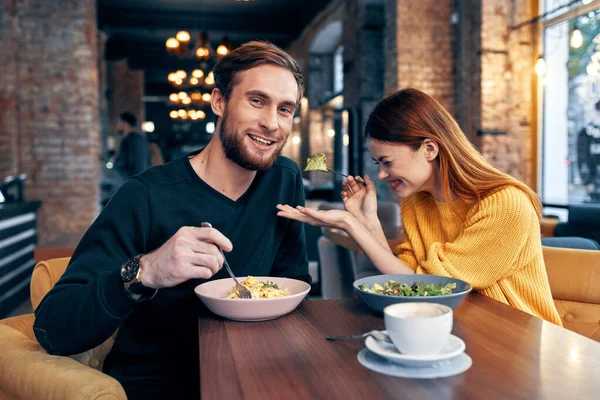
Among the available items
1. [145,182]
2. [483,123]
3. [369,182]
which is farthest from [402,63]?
[145,182]

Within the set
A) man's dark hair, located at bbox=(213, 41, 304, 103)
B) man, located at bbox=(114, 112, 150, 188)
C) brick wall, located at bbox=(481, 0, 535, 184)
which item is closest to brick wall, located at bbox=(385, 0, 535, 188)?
brick wall, located at bbox=(481, 0, 535, 184)

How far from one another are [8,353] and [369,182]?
1184 millimetres

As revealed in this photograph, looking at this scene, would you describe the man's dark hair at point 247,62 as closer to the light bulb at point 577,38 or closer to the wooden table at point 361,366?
the wooden table at point 361,366

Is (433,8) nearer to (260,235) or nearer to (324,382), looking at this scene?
(260,235)

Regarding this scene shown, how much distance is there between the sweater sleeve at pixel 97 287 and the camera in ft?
3.88

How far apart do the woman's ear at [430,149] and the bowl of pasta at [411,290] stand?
17.1 inches

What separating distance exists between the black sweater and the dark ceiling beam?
9.62 metres

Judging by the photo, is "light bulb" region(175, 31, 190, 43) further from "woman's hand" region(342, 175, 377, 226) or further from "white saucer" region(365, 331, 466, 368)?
"white saucer" region(365, 331, 466, 368)

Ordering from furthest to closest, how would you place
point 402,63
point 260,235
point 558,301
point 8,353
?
point 402,63
point 558,301
point 260,235
point 8,353

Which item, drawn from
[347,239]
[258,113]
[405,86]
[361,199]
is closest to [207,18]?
[405,86]

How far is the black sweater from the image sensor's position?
123 centimetres

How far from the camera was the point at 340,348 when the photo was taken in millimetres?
1033

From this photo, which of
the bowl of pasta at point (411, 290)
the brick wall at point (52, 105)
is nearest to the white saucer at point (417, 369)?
the bowl of pasta at point (411, 290)

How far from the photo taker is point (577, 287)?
1.77 m
